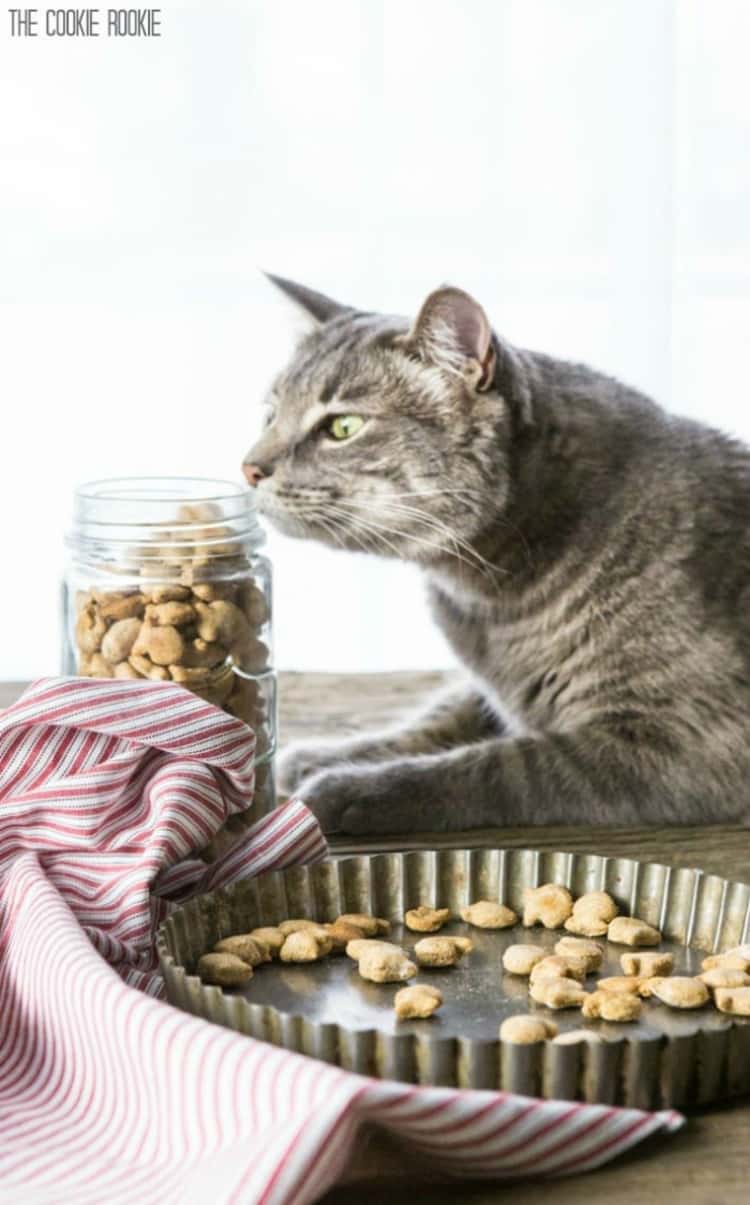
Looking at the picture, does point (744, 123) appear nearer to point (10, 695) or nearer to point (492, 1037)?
point (10, 695)

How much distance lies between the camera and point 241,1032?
750 mm

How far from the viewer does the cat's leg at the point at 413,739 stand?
1464mm

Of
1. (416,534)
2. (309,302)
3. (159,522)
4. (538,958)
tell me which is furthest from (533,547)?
(538,958)

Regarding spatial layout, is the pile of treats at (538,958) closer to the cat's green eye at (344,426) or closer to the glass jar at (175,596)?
the glass jar at (175,596)

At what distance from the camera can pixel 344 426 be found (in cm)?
145

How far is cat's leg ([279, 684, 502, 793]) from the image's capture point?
57.6 inches

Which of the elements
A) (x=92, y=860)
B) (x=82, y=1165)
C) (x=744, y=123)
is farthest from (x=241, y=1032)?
(x=744, y=123)

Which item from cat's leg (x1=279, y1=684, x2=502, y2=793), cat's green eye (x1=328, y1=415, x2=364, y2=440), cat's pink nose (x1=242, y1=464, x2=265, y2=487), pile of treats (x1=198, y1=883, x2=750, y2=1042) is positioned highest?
cat's green eye (x1=328, y1=415, x2=364, y2=440)

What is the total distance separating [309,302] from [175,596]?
56 centimetres

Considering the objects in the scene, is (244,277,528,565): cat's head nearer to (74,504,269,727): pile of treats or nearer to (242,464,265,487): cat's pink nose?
(242,464,265,487): cat's pink nose

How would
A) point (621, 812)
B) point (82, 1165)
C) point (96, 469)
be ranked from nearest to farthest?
point (82, 1165)
point (621, 812)
point (96, 469)

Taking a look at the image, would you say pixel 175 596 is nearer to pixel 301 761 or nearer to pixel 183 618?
pixel 183 618

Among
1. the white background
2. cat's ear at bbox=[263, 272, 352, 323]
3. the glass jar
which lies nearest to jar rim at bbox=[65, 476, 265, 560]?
the glass jar

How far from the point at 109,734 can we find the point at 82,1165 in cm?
35
